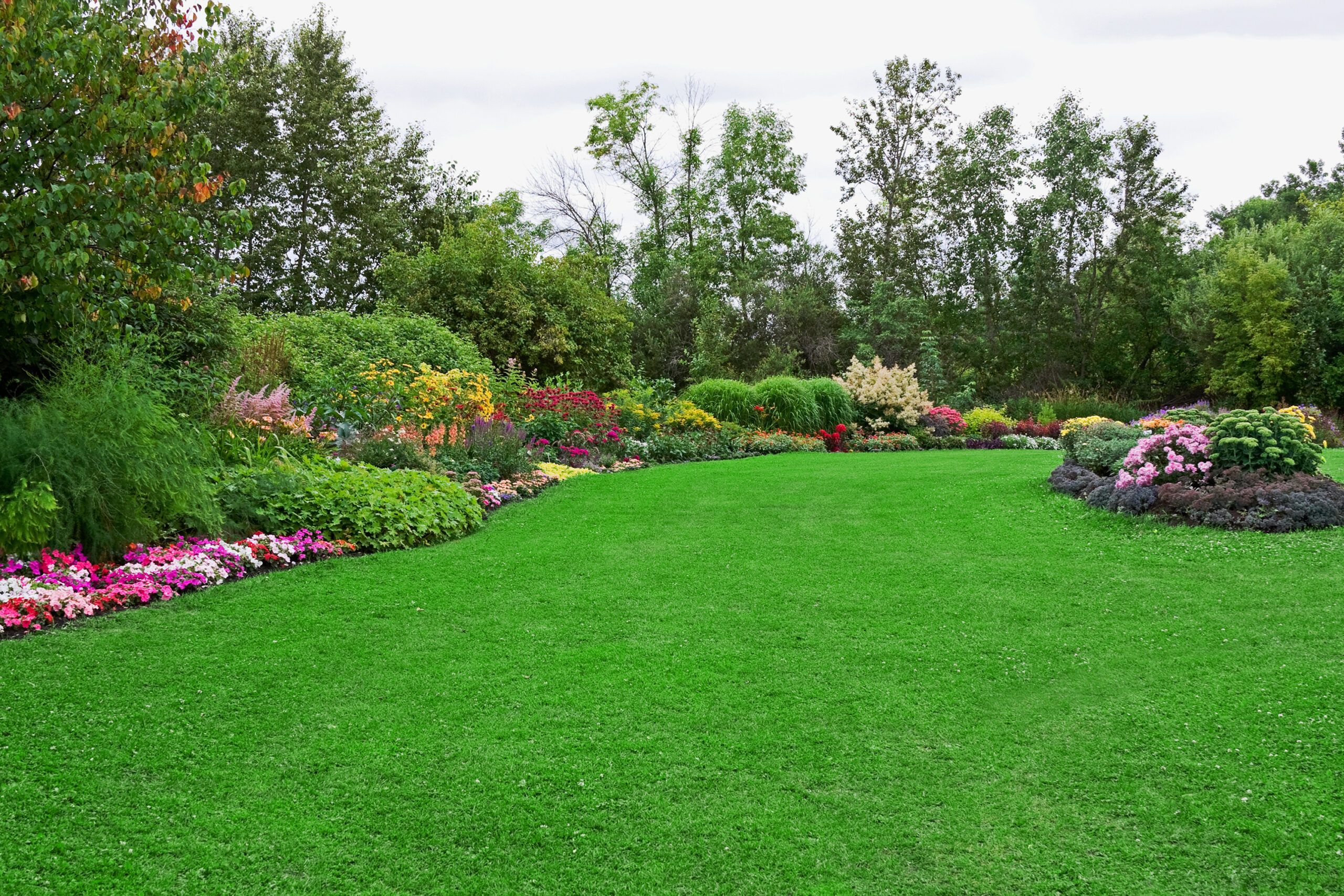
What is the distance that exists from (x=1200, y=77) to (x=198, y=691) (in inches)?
364

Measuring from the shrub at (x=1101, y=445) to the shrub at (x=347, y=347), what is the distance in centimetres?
751

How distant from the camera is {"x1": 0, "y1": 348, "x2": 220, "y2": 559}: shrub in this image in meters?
4.87

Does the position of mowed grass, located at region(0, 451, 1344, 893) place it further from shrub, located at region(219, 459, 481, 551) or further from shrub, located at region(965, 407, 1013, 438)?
shrub, located at region(965, 407, 1013, 438)

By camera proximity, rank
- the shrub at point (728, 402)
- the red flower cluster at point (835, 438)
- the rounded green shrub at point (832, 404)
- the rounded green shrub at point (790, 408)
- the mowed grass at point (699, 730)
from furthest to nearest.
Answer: the rounded green shrub at point (832, 404)
the rounded green shrub at point (790, 408)
the shrub at point (728, 402)
the red flower cluster at point (835, 438)
the mowed grass at point (699, 730)

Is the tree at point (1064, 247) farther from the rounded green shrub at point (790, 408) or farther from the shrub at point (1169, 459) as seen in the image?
the shrub at point (1169, 459)

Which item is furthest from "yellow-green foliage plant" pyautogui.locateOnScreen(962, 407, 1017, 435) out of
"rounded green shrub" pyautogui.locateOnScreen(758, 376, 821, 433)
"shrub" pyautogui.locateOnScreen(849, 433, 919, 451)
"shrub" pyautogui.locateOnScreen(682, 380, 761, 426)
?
"shrub" pyautogui.locateOnScreen(682, 380, 761, 426)

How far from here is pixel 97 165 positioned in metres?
5.15

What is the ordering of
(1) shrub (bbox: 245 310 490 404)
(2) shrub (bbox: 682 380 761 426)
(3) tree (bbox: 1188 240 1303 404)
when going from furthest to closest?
(3) tree (bbox: 1188 240 1303 404), (2) shrub (bbox: 682 380 761 426), (1) shrub (bbox: 245 310 490 404)

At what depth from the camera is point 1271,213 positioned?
32.0 meters

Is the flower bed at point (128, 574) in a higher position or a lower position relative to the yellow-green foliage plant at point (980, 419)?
lower

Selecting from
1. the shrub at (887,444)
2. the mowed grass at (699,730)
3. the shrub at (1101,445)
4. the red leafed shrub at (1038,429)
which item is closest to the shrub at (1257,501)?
the mowed grass at (699,730)

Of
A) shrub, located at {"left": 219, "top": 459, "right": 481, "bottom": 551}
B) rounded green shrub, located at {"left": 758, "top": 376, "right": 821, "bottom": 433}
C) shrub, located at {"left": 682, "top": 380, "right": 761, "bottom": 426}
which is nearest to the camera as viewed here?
shrub, located at {"left": 219, "top": 459, "right": 481, "bottom": 551}

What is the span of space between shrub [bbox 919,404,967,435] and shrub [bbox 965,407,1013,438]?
0.56 feet

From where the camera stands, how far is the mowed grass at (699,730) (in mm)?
2617
